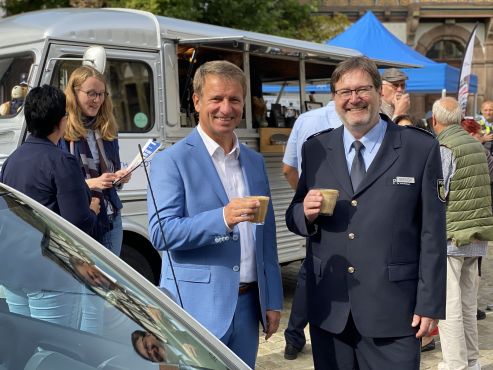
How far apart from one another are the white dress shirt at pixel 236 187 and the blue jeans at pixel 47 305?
34.4 inches

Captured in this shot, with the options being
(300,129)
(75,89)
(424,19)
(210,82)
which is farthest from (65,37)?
(424,19)

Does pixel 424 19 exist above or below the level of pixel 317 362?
above

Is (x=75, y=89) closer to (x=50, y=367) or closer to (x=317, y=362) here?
(x=317, y=362)

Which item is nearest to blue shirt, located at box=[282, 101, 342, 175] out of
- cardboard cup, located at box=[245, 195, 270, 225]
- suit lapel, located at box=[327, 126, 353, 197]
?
suit lapel, located at box=[327, 126, 353, 197]

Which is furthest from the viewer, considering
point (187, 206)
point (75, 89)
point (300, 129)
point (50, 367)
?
point (300, 129)

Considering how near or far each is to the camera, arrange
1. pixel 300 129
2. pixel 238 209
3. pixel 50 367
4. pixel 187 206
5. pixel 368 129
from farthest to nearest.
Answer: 1. pixel 300 129
2. pixel 368 129
3. pixel 187 206
4. pixel 238 209
5. pixel 50 367

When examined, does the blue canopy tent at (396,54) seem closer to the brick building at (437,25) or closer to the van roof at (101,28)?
the van roof at (101,28)

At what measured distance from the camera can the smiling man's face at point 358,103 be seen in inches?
116

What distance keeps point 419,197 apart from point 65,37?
3.64 metres

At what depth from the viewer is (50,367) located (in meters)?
1.91

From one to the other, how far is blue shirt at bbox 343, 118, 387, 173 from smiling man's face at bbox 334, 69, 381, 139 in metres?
0.04

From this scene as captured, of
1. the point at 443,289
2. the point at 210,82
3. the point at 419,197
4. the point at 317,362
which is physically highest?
the point at 210,82

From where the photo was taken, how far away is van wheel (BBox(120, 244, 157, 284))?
5.91 m

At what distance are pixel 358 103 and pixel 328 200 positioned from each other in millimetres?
455
